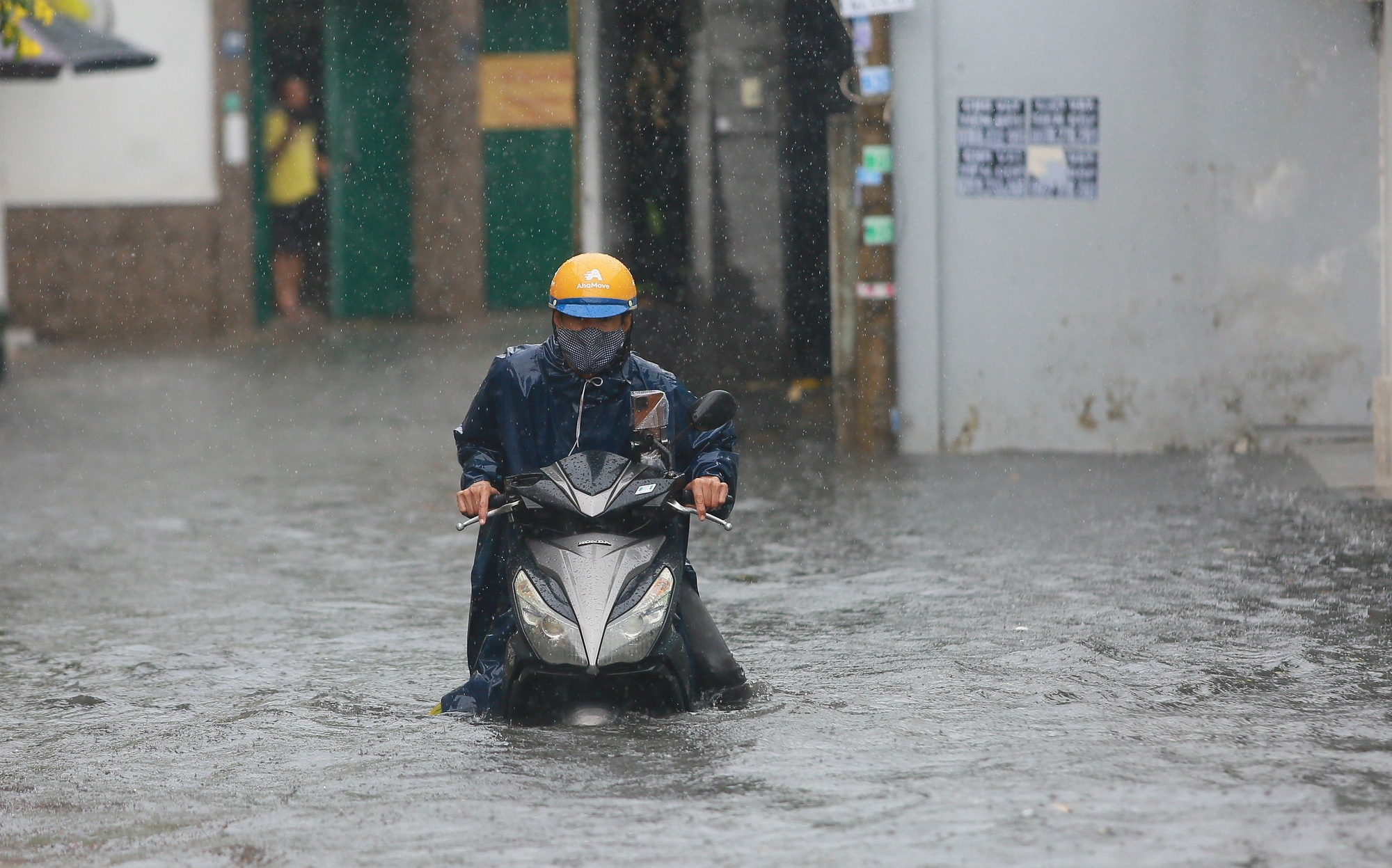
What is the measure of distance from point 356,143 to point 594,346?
2083cm

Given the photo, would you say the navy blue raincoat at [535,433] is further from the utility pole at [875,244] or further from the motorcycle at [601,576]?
the utility pole at [875,244]

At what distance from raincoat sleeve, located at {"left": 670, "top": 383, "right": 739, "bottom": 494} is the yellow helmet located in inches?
13.9

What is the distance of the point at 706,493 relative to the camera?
5949mm

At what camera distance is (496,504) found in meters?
5.96

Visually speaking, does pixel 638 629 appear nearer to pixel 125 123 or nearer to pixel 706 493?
pixel 706 493

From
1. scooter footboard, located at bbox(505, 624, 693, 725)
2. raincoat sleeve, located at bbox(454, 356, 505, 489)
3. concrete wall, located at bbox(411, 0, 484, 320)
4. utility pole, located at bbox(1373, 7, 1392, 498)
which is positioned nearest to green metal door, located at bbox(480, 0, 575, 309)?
concrete wall, located at bbox(411, 0, 484, 320)

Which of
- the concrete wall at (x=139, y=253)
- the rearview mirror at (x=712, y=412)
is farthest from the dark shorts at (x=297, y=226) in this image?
the rearview mirror at (x=712, y=412)

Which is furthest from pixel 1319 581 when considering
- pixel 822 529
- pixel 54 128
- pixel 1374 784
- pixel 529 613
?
pixel 54 128

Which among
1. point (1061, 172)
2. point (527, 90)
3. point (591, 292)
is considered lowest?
point (591, 292)

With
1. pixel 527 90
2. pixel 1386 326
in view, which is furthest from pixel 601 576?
pixel 527 90

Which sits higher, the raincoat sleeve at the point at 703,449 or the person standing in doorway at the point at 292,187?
the person standing in doorway at the point at 292,187

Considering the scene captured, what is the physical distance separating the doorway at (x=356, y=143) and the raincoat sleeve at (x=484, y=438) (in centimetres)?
1979

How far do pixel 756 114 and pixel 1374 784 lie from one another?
36.8ft

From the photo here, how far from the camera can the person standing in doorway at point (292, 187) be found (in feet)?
84.3
